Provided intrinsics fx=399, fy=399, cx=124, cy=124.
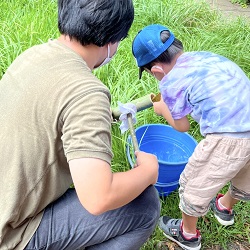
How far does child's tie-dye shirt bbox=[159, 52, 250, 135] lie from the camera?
1.93 metres

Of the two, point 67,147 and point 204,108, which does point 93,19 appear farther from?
point 204,108

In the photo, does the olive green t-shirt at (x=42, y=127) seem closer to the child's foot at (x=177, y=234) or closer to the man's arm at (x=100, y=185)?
the man's arm at (x=100, y=185)

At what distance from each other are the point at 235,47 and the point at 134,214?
2.47 metres

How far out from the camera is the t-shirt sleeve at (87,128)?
133 centimetres

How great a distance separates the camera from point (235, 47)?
373 centimetres

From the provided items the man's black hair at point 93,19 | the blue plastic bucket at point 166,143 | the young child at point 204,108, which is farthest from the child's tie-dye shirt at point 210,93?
the blue plastic bucket at point 166,143

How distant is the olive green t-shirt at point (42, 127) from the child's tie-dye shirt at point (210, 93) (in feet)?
2.13

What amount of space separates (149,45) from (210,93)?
1.48 ft

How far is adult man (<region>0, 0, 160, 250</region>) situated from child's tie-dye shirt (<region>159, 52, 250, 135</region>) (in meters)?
0.42

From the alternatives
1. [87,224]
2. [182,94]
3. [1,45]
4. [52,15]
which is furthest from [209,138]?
[52,15]

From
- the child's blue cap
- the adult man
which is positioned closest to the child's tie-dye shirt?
the child's blue cap

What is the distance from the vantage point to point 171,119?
7.29 ft

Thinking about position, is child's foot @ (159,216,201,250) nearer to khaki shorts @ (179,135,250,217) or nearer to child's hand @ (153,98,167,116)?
khaki shorts @ (179,135,250,217)

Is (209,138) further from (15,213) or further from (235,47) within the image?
(235,47)
